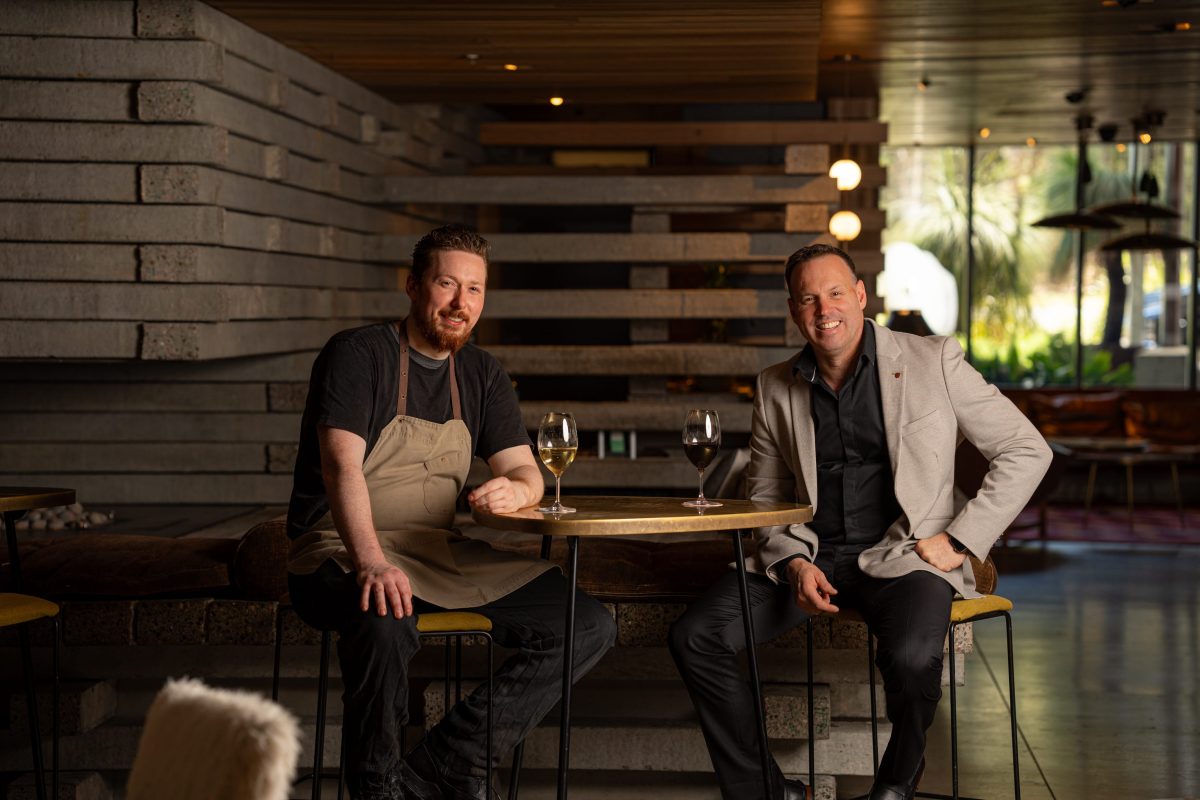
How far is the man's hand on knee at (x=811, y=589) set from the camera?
3.32m

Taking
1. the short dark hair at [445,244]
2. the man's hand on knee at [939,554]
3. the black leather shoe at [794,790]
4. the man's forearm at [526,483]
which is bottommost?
the black leather shoe at [794,790]

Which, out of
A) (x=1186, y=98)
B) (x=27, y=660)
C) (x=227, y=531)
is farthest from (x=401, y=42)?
(x=1186, y=98)

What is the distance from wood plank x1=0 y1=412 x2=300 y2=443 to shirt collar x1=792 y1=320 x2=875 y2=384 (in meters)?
3.26

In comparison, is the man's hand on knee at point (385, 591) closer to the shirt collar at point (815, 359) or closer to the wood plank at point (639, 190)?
the shirt collar at point (815, 359)

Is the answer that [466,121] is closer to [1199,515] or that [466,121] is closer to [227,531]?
[227,531]

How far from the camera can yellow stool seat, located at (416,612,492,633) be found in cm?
317

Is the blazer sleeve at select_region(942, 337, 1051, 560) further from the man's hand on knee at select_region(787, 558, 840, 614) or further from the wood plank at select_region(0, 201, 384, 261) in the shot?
the wood plank at select_region(0, 201, 384, 261)

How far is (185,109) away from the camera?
515 centimetres

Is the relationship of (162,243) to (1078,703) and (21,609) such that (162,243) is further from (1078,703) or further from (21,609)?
(1078,703)

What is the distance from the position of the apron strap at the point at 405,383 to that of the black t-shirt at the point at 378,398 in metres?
0.01

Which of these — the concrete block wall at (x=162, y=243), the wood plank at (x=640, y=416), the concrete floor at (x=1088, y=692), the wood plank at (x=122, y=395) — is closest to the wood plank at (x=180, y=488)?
the concrete block wall at (x=162, y=243)

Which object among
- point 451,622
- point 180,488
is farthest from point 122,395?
point 451,622

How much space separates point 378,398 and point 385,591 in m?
0.54

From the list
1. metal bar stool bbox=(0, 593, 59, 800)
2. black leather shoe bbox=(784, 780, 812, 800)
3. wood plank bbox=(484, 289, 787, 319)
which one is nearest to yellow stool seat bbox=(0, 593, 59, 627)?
metal bar stool bbox=(0, 593, 59, 800)
